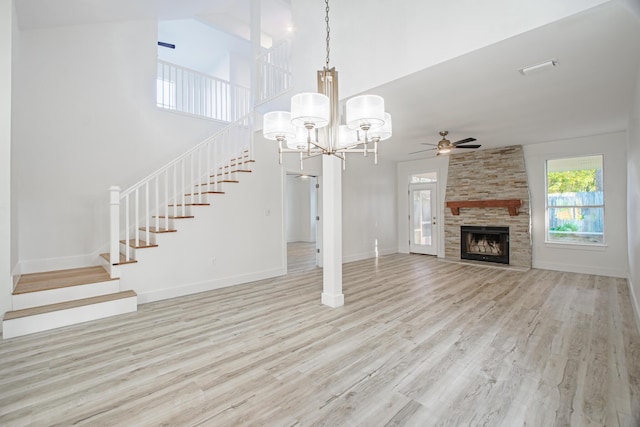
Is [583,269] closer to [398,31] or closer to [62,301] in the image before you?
[398,31]

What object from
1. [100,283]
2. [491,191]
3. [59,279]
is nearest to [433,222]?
[491,191]

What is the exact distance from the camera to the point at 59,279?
372cm

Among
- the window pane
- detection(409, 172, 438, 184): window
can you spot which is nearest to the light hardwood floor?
the window pane

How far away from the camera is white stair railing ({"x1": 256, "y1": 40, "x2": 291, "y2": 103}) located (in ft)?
16.7

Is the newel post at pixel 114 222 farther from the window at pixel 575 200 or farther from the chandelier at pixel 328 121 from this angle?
the window at pixel 575 200

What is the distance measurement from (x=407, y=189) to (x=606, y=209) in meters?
4.15

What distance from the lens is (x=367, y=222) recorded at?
24.8 ft

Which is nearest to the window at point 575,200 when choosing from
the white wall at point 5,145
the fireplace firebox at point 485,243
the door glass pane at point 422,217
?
the fireplace firebox at point 485,243

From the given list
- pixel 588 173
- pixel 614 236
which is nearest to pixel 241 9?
pixel 588 173

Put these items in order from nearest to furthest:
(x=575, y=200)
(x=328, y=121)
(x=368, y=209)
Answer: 1. (x=328, y=121)
2. (x=575, y=200)
3. (x=368, y=209)

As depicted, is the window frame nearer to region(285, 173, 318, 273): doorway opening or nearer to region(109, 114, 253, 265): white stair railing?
region(109, 114, 253, 265): white stair railing

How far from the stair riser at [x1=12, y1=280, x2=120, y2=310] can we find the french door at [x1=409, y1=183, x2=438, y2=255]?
7.00 meters

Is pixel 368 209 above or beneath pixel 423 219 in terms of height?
above

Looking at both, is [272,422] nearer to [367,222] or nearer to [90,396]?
[90,396]
